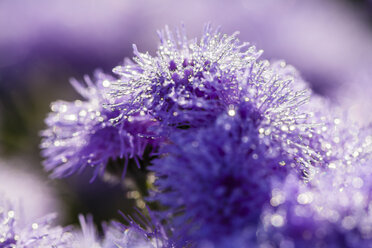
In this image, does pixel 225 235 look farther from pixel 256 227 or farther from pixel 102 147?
pixel 102 147

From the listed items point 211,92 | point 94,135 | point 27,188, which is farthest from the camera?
point 27,188

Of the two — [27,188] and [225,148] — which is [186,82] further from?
[27,188]

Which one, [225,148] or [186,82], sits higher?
[186,82]

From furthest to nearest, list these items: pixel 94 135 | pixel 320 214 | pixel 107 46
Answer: pixel 107 46 → pixel 94 135 → pixel 320 214

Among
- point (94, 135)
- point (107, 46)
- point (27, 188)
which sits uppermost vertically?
point (107, 46)

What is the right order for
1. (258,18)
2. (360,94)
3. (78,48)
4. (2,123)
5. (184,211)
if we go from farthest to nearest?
(258,18) → (78,48) → (2,123) → (360,94) → (184,211)

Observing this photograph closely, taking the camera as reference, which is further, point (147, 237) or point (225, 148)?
point (147, 237)

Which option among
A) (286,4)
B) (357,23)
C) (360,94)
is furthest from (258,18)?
(360,94)

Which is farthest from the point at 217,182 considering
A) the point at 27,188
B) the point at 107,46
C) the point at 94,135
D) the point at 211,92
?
the point at 107,46
